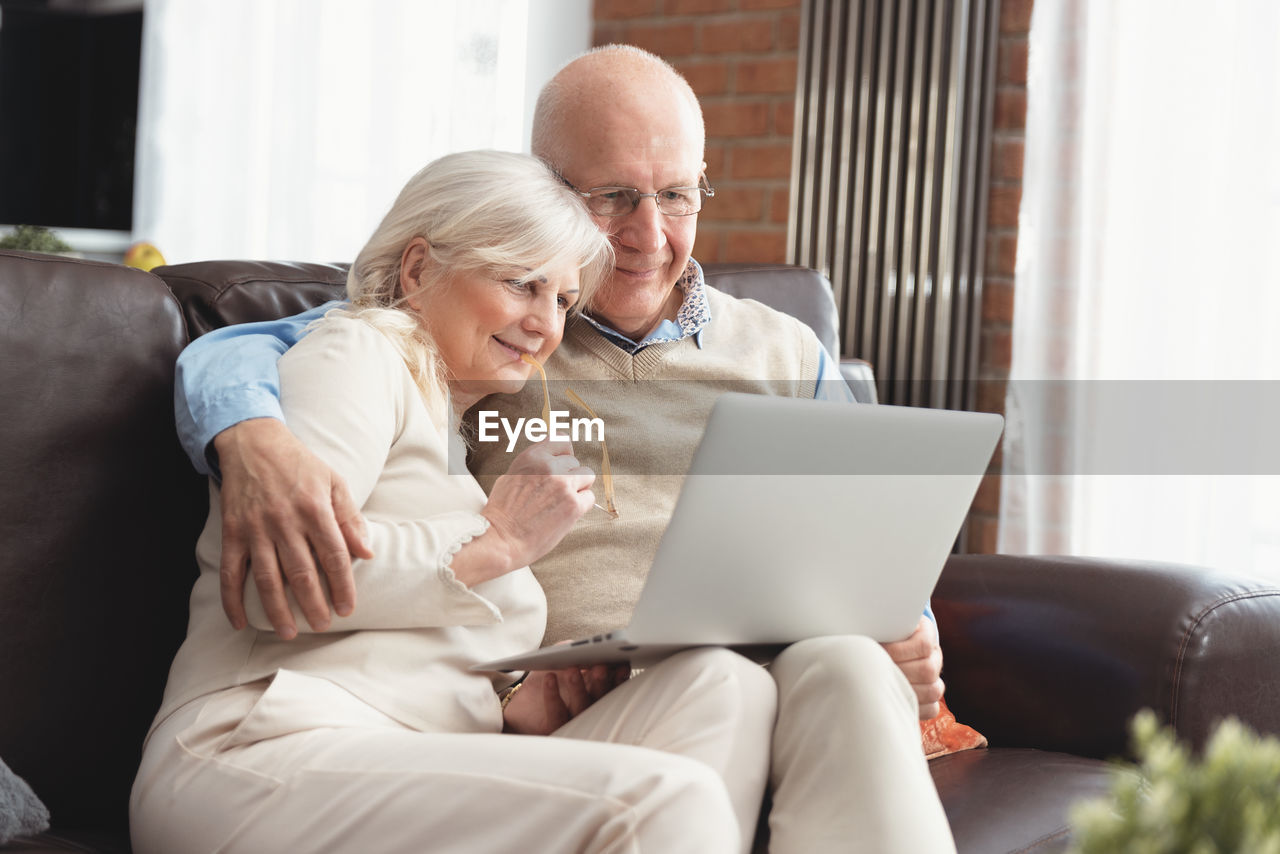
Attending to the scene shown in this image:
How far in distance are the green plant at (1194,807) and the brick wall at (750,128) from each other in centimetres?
257

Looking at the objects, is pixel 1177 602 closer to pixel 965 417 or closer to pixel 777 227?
pixel 965 417

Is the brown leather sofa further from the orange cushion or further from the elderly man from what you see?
the elderly man

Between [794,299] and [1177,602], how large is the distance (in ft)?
2.68

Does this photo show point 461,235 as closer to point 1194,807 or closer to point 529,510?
point 529,510

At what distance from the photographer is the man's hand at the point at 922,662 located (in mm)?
1533

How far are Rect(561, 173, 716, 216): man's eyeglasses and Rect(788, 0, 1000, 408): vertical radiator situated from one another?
1398 mm

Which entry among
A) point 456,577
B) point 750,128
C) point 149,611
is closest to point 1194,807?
point 456,577

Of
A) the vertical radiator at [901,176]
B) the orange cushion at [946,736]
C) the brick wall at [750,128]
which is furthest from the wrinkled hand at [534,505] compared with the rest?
the brick wall at [750,128]

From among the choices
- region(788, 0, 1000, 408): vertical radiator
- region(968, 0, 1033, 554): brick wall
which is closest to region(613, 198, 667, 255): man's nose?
region(788, 0, 1000, 408): vertical radiator

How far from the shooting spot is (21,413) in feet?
4.61

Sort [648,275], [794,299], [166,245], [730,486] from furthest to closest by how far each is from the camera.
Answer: [166,245], [794,299], [648,275], [730,486]

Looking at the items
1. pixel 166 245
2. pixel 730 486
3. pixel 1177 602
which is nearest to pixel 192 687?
pixel 730 486

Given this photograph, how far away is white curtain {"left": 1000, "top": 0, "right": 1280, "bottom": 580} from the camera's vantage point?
111 inches

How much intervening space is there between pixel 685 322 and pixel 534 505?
2.01ft
